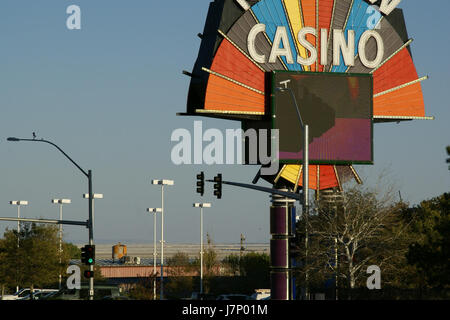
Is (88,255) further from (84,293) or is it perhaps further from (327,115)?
(327,115)

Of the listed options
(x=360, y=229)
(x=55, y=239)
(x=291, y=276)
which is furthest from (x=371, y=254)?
(x=55, y=239)

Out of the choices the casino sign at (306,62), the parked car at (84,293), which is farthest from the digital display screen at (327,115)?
the parked car at (84,293)

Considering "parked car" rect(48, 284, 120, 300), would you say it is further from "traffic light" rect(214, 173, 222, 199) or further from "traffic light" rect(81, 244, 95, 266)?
"traffic light" rect(214, 173, 222, 199)

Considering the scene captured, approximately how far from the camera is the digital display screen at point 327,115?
61.1 metres

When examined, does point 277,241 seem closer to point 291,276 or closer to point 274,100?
point 291,276

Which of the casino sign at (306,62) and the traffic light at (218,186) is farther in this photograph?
the casino sign at (306,62)

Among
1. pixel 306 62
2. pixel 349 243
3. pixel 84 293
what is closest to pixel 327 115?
pixel 306 62

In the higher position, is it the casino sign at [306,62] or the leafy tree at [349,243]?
the casino sign at [306,62]

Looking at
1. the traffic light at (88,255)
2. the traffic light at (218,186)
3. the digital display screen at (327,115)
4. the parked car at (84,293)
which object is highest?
the digital display screen at (327,115)

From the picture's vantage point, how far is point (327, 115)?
62156 millimetres

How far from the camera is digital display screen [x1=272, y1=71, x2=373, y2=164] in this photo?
6112cm

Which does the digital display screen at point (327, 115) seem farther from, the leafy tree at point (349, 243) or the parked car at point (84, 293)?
the parked car at point (84, 293)

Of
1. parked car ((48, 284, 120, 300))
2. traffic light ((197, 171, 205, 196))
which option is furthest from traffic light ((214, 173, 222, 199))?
parked car ((48, 284, 120, 300))
